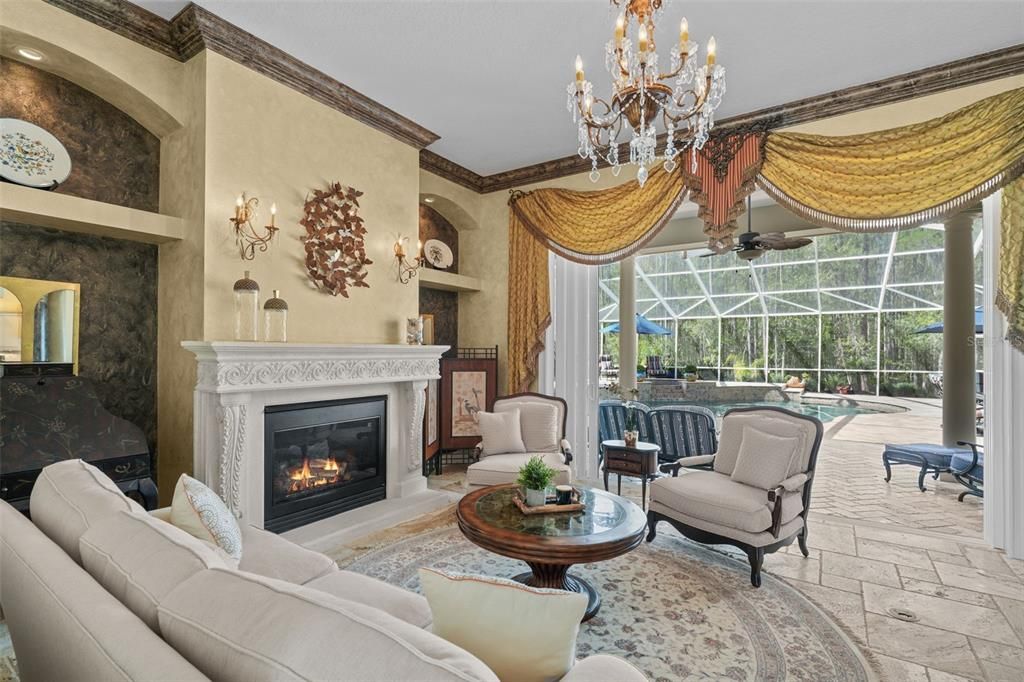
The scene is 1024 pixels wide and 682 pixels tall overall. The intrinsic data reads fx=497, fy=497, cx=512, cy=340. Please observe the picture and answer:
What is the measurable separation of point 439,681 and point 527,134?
447 cm

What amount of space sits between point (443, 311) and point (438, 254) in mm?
667

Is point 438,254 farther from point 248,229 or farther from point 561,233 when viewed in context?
point 248,229

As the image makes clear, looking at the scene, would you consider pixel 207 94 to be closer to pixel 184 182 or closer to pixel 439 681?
pixel 184 182

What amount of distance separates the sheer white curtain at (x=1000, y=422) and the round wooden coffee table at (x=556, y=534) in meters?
2.68

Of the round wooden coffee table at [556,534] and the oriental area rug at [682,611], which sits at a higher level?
the round wooden coffee table at [556,534]

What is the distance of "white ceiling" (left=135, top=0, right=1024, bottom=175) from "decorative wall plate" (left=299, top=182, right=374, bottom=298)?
853 mm

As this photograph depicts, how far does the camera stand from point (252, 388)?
311 centimetres

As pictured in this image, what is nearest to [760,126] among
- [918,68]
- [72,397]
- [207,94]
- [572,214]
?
[918,68]

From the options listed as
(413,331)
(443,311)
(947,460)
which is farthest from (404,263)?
(947,460)

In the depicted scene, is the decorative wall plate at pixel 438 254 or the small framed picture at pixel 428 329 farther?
the decorative wall plate at pixel 438 254

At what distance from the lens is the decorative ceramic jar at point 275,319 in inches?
129

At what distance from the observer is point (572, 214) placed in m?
4.95

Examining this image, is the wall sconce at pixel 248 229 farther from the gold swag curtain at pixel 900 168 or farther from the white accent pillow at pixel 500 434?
the gold swag curtain at pixel 900 168

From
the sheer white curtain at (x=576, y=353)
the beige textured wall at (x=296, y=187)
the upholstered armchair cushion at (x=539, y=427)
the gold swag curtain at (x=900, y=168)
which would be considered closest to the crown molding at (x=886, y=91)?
the gold swag curtain at (x=900, y=168)
